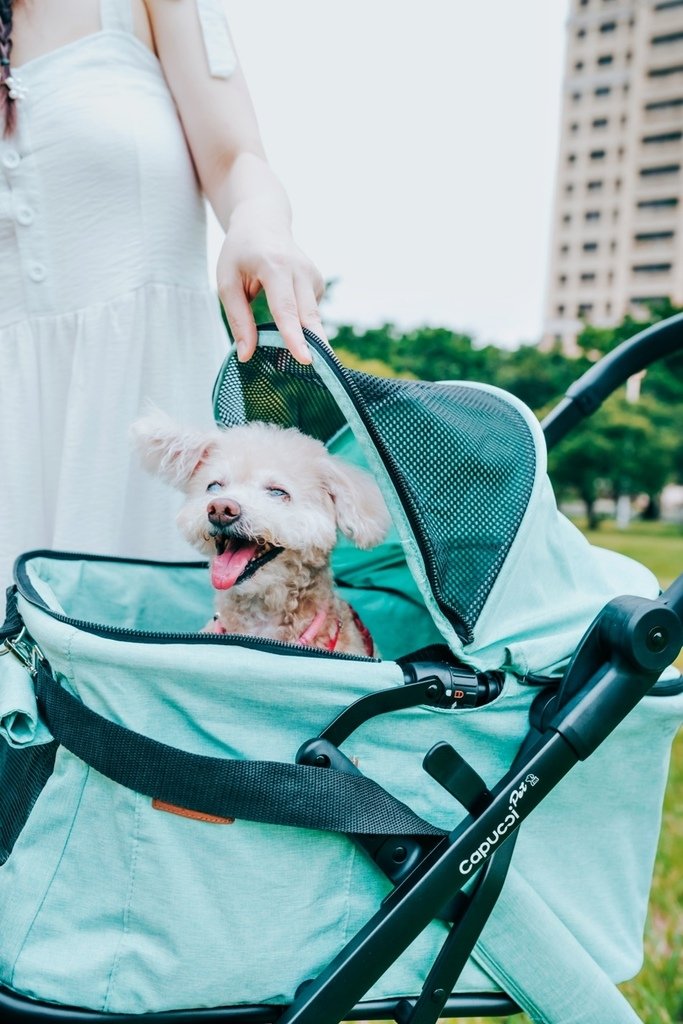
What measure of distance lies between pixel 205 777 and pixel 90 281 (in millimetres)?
902

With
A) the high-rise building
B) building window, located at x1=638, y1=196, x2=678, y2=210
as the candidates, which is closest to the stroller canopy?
the high-rise building

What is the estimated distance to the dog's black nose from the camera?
1.32 metres

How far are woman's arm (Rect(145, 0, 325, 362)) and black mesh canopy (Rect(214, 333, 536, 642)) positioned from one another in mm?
164

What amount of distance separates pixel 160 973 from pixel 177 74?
4.55 ft

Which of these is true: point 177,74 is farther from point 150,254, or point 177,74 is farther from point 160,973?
point 160,973

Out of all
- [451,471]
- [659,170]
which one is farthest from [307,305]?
[659,170]

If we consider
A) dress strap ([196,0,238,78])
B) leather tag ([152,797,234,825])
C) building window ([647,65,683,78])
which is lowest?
building window ([647,65,683,78])

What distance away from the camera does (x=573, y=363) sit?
43.2ft

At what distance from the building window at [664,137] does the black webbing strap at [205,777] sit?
2003 inches

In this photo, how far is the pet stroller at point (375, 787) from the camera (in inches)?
36.9

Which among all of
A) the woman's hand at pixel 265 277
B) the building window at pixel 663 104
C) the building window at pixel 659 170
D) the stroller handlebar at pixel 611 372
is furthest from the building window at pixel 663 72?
the woman's hand at pixel 265 277

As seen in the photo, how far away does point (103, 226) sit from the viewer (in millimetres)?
1412

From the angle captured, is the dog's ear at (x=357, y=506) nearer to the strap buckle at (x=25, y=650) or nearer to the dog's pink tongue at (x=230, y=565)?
the dog's pink tongue at (x=230, y=565)

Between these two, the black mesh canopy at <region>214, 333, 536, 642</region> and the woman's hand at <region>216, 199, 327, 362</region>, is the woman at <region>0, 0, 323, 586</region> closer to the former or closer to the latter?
the woman's hand at <region>216, 199, 327, 362</region>
